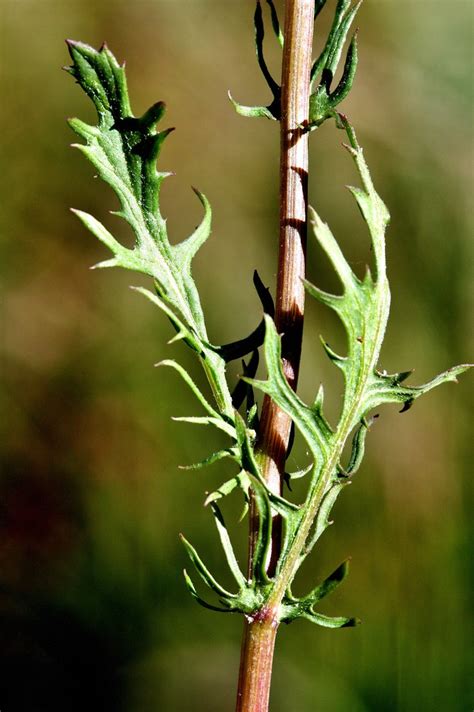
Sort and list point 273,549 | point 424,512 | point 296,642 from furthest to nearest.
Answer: point 424,512 < point 296,642 < point 273,549

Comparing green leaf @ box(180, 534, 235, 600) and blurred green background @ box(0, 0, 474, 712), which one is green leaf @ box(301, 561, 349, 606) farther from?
blurred green background @ box(0, 0, 474, 712)

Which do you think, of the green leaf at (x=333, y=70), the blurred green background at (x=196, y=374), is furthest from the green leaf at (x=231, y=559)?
the blurred green background at (x=196, y=374)

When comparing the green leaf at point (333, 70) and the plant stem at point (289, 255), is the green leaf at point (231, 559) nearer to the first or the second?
the plant stem at point (289, 255)

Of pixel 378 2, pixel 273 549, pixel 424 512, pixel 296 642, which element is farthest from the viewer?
pixel 378 2

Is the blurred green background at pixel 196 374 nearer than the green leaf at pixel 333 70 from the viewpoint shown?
No

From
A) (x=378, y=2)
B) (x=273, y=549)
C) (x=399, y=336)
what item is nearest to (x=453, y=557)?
(x=399, y=336)

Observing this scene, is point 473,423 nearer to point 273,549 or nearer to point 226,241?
point 226,241

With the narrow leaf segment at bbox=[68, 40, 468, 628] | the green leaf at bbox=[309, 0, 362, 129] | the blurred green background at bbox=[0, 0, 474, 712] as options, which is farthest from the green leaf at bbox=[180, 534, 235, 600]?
the blurred green background at bbox=[0, 0, 474, 712]

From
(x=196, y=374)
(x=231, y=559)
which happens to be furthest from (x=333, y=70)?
(x=196, y=374)
